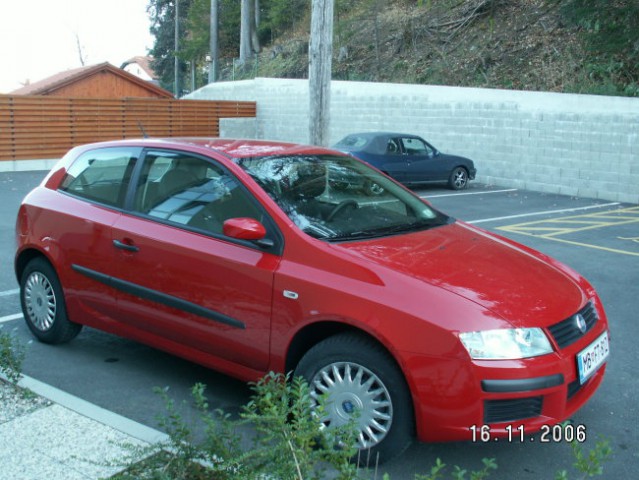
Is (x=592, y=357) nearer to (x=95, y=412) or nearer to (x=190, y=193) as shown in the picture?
(x=190, y=193)

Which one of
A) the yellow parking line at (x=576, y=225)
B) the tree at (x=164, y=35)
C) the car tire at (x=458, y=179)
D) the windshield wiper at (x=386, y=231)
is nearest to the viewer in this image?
the windshield wiper at (x=386, y=231)

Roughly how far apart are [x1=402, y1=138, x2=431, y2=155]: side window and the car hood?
12356mm

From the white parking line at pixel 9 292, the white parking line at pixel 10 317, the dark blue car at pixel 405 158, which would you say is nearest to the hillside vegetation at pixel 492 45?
the dark blue car at pixel 405 158

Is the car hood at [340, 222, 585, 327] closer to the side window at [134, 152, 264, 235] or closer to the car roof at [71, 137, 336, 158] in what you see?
the side window at [134, 152, 264, 235]

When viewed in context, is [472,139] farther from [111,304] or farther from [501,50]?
[111,304]

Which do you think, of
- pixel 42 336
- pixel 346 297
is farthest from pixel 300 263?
pixel 42 336

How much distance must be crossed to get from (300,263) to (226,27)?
42752mm

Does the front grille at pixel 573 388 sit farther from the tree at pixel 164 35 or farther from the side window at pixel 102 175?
the tree at pixel 164 35

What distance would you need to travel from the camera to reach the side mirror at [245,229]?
13.4ft

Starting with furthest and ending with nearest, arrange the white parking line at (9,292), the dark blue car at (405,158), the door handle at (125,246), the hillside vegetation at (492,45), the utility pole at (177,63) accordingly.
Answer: the utility pole at (177,63), the hillside vegetation at (492,45), the dark blue car at (405,158), the white parking line at (9,292), the door handle at (125,246)

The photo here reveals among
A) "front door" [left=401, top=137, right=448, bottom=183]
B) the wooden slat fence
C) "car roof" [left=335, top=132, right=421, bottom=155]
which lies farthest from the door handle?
the wooden slat fence

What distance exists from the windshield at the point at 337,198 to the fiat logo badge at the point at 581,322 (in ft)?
3.93

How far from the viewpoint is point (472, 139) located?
19.0m

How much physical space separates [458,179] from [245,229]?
14.1 meters
